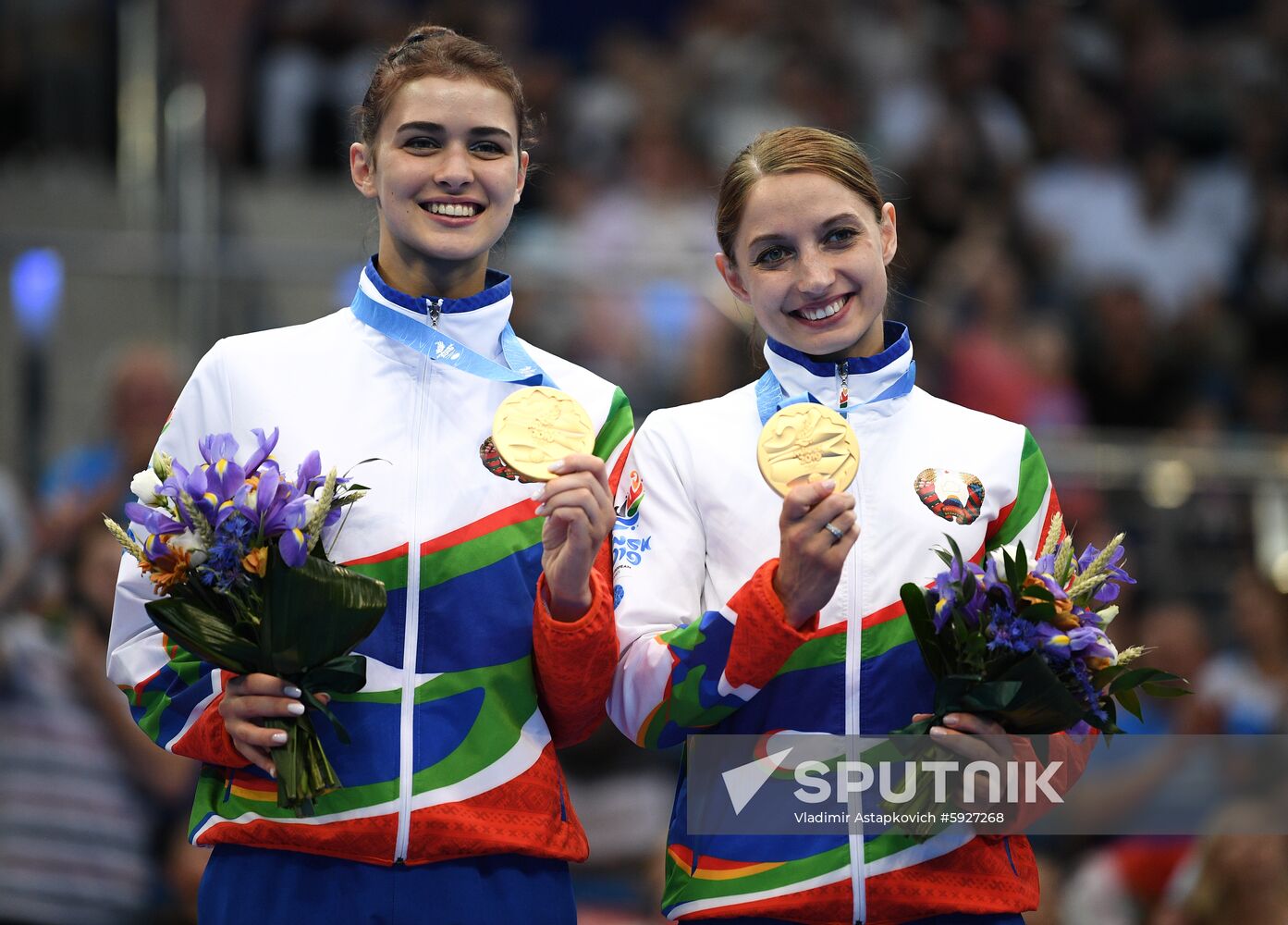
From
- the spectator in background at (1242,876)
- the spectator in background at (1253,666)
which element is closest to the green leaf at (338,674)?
the spectator in background at (1242,876)

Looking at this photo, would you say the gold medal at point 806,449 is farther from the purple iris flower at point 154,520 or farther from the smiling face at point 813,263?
the purple iris flower at point 154,520

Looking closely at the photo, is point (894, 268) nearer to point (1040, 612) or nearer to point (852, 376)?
point (852, 376)

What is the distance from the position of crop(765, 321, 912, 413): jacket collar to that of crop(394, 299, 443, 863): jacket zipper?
62cm

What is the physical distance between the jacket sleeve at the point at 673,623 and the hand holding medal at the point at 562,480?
12 centimetres

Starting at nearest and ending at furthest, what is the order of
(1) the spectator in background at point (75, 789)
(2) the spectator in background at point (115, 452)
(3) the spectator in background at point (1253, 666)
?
(1) the spectator in background at point (75, 789) < (2) the spectator in background at point (115, 452) < (3) the spectator in background at point (1253, 666)

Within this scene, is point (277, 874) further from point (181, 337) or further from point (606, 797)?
point (181, 337)

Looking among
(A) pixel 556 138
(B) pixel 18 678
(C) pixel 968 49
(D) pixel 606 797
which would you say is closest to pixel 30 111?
(A) pixel 556 138

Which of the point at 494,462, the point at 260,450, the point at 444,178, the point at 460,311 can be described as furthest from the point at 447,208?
the point at 260,450

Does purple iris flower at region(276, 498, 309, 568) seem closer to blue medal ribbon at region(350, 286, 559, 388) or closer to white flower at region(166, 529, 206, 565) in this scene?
white flower at region(166, 529, 206, 565)

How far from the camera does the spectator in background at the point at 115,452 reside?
17.4 feet

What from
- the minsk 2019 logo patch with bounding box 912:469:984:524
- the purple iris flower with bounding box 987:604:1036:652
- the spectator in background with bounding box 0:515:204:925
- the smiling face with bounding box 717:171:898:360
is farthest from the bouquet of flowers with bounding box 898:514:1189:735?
the spectator in background with bounding box 0:515:204:925

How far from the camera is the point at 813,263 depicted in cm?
282

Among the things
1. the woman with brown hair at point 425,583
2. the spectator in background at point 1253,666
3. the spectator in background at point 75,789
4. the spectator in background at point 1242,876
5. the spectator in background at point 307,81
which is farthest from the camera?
the spectator in background at point 307,81

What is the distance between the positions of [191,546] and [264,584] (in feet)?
0.40
